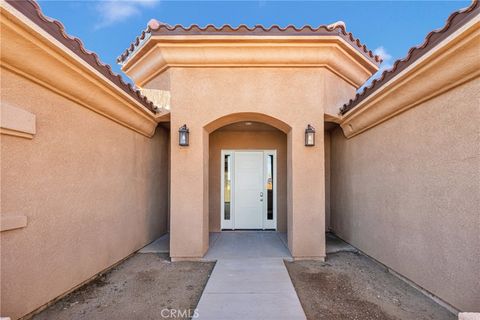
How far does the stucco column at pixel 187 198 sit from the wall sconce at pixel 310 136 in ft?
8.40

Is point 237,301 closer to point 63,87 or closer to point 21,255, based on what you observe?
point 21,255

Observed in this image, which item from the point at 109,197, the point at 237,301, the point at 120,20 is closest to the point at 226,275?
the point at 237,301

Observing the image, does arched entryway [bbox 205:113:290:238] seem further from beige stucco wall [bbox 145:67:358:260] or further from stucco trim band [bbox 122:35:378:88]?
stucco trim band [bbox 122:35:378:88]

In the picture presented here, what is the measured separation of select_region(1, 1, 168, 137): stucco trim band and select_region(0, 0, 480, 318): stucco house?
0.8 inches

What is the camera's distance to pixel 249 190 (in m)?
8.79

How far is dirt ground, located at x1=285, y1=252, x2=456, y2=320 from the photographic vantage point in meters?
3.48

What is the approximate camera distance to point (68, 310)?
11.6 feet

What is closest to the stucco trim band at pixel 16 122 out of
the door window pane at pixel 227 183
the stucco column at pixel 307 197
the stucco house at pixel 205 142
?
the stucco house at pixel 205 142

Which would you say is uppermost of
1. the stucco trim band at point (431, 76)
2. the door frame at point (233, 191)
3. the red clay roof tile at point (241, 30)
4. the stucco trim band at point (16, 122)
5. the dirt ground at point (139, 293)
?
the red clay roof tile at point (241, 30)

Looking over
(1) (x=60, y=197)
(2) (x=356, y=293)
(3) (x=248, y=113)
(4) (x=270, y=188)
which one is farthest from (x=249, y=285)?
(4) (x=270, y=188)

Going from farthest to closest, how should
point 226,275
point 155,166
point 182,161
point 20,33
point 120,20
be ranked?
point 120,20, point 155,166, point 182,161, point 226,275, point 20,33

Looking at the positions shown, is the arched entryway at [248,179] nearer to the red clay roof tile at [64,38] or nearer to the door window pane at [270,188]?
the door window pane at [270,188]

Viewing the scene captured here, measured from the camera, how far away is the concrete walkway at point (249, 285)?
348 cm

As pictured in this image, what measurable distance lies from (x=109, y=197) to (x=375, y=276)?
231 inches
